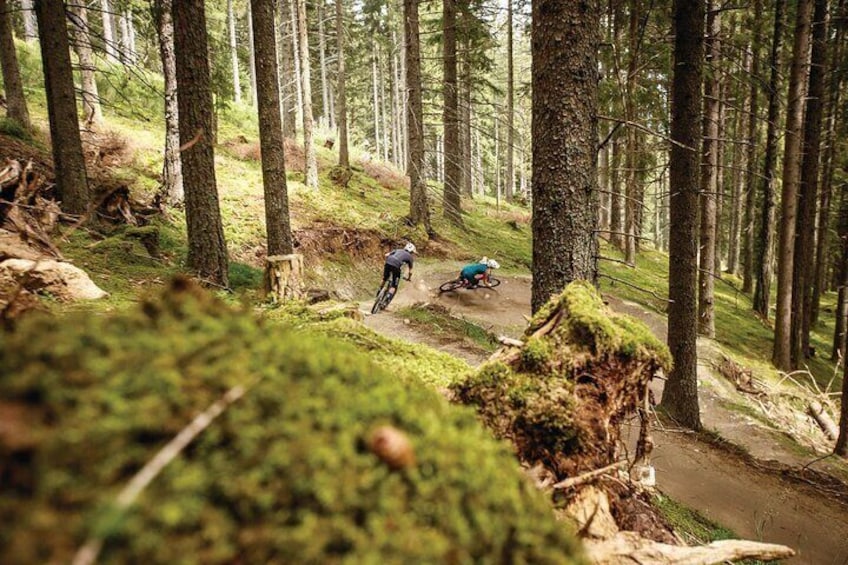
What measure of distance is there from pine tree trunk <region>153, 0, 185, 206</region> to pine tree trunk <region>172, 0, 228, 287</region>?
3974 mm

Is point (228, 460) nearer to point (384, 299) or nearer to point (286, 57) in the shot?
point (384, 299)

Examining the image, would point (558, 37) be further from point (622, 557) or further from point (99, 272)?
point (99, 272)

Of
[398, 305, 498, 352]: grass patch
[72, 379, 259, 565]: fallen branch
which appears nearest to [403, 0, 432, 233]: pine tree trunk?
[398, 305, 498, 352]: grass patch

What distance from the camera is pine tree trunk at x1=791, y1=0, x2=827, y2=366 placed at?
41.0 ft

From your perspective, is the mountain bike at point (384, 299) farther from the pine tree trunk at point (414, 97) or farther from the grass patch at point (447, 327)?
the pine tree trunk at point (414, 97)

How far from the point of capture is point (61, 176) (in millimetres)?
7766

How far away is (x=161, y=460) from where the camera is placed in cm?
71

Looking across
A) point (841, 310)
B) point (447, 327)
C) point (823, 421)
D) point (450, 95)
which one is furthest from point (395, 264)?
point (841, 310)

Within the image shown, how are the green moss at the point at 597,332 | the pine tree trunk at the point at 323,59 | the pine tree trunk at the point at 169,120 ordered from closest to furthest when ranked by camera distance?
the green moss at the point at 597,332, the pine tree trunk at the point at 169,120, the pine tree trunk at the point at 323,59

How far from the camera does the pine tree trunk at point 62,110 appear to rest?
7.62 metres

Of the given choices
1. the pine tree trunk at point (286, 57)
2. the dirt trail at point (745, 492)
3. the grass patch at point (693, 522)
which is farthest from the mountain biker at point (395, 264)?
the pine tree trunk at point (286, 57)

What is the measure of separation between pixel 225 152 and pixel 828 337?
2840 cm

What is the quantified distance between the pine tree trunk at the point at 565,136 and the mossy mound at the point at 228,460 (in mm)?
3665

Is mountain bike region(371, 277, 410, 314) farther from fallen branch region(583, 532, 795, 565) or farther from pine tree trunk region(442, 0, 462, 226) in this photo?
fallen branch region(583, 532, 795, 565)
